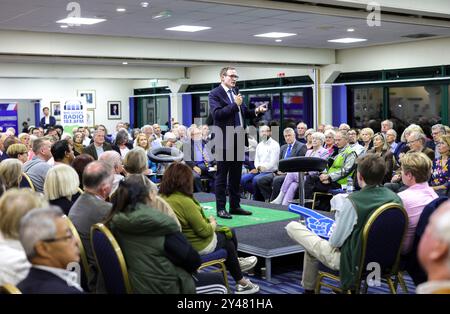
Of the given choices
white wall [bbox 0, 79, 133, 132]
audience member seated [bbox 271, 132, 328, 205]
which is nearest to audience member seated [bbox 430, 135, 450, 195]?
audience member seated [bbox 271, 132, 328, 205]

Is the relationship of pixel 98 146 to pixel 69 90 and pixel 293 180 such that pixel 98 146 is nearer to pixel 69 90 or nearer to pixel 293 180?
pixel 293 180

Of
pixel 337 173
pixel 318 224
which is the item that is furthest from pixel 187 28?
pixel 318 224

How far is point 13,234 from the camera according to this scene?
279 cm

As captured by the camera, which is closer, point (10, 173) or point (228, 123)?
point (10, 173)

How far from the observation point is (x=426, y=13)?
31.1 ft

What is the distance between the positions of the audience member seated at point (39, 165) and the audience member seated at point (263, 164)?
3836 mm

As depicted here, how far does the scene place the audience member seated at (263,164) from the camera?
377 inches

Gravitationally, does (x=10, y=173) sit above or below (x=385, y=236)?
above

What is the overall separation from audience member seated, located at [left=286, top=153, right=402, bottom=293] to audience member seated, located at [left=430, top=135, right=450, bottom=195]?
10.5ft

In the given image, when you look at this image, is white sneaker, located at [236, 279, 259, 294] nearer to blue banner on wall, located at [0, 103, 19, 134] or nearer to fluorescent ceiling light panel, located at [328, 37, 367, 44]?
fluorescent ceiling light panel, located at [328, 37, 367, 44]

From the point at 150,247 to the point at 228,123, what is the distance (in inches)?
118

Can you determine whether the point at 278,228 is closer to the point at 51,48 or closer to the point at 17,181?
the point at 17,181

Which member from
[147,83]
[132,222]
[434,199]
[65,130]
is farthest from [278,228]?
[147,83]

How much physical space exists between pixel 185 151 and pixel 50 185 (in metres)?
6.29
